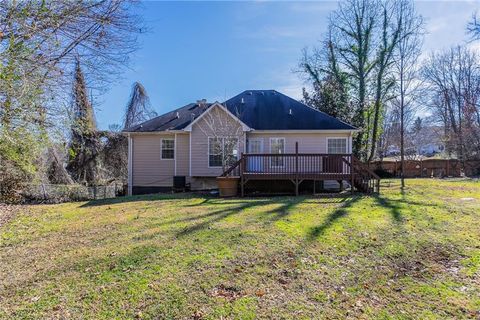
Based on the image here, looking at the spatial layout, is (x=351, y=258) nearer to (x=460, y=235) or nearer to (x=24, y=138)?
(x=460, y=235)

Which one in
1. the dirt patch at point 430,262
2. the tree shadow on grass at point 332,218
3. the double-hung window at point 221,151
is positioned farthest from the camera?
the double-hung window at point 221,151

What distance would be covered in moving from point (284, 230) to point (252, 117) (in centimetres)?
1075

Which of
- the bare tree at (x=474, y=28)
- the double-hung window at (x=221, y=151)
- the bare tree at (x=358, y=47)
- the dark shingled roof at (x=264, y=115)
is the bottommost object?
the double-hung window at (x=221, y=151)

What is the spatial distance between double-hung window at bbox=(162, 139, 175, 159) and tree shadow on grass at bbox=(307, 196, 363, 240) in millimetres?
9246

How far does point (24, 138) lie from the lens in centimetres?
628

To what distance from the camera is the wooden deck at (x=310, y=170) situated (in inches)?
490

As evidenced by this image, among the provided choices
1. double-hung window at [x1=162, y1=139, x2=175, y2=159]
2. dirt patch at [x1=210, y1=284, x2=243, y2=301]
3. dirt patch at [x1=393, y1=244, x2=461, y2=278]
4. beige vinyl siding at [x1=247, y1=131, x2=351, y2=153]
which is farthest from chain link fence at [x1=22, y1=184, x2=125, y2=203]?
dirt patch at [x1=393, y1=244, x2=461, y2=278]

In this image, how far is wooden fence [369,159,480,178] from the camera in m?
25.0

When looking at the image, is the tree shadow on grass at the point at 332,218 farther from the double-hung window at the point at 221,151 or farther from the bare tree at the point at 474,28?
the double-hung window at the point at 221,151

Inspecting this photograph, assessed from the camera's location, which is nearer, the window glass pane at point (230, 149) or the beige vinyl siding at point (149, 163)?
the window glass pane at point (230, 149)

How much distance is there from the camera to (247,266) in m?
4.95

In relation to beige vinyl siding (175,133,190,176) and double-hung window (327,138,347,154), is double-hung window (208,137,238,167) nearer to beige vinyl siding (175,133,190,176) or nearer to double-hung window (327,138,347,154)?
beige vinyl siding (175,133,190,176)

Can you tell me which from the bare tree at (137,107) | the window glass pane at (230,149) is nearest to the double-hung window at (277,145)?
the window glass pane at (230,149)

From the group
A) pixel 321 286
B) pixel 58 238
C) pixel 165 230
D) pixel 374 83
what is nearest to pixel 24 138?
pixel 58 238
